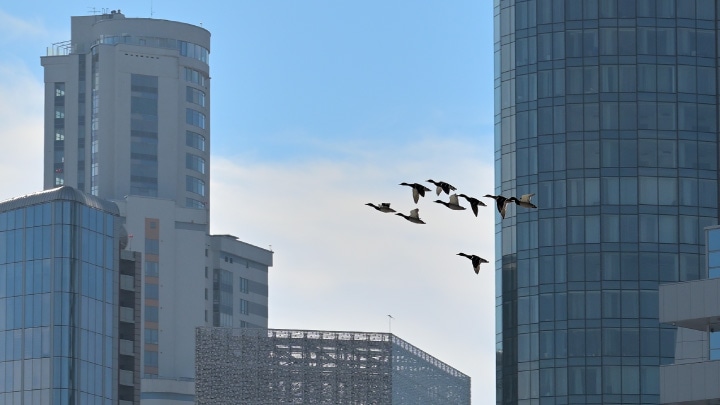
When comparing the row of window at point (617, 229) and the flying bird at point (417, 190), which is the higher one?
the row of window at point (617, 229)

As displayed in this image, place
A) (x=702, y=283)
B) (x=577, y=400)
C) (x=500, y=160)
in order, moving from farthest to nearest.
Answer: (x=500, y=160) < (x=577, y=400) < (x=702, y=283)

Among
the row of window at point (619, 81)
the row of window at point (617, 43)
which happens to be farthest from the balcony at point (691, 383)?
the row of window at point (617, 43)

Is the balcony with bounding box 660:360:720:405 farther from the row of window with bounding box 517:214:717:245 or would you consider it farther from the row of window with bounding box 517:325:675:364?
the row of window with bounding box 517:214:717:245

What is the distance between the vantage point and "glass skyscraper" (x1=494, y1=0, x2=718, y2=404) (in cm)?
17450

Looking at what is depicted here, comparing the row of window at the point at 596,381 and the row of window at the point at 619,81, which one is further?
the row of window at the point at 619,81

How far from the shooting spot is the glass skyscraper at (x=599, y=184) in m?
174

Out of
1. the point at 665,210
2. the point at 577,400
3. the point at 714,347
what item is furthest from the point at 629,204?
the point at 714,347

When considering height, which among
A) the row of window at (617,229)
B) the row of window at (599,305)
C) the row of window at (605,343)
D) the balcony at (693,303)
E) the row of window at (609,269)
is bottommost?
the balcony at (693,303)

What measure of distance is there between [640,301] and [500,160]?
18.0m

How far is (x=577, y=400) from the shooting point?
173 m

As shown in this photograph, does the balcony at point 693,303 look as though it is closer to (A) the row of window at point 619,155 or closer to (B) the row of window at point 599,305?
(B) the row of window at point 599,305

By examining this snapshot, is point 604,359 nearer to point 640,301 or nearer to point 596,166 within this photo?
point 640,301

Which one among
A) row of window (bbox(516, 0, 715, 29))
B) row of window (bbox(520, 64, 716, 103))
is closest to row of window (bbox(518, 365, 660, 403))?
row of window (bbox(520, 64, 716, 103))

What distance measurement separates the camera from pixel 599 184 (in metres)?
180
